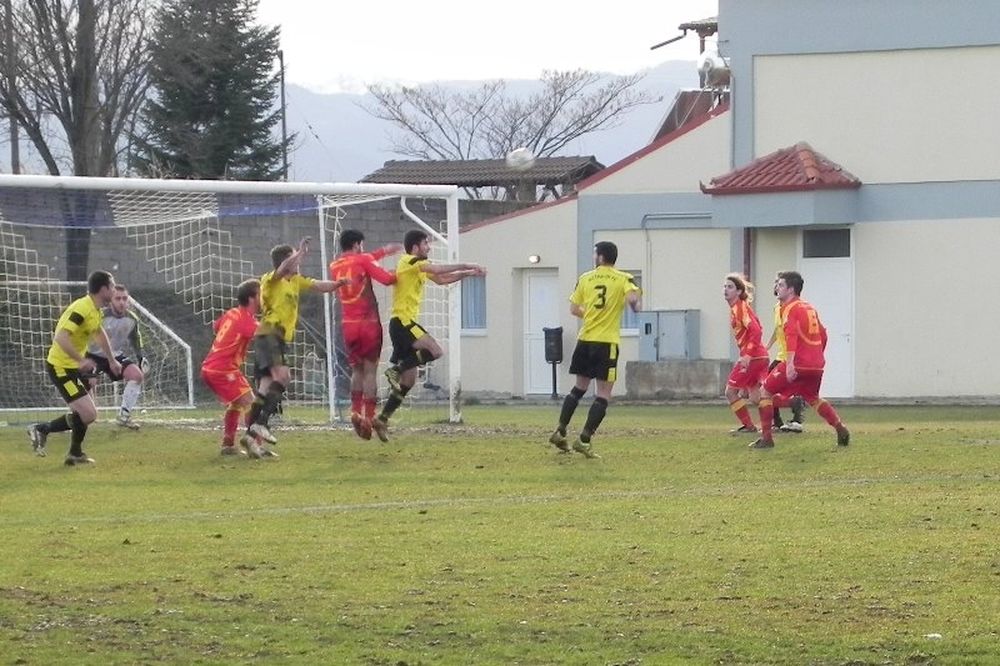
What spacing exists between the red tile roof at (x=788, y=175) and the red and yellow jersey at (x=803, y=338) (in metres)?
13.6

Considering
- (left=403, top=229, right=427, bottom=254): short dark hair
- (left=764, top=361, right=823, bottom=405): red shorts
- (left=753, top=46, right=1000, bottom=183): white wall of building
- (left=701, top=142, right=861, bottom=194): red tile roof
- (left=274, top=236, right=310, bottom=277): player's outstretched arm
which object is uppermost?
(left=753, top=46, right=1000, bottom=183): white wall of building

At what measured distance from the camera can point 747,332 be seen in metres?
20.2

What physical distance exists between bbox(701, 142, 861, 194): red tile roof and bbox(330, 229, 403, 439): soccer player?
14250 mm

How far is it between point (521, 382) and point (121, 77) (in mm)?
10400

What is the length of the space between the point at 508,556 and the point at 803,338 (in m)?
7.96

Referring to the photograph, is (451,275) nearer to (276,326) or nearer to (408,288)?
(408,288)

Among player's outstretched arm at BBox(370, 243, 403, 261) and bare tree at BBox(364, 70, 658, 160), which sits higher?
bare tree at BBox(364, 70, 658, 160)

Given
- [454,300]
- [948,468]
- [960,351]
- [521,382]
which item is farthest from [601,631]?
[521,382]

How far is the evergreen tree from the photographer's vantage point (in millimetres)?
50531

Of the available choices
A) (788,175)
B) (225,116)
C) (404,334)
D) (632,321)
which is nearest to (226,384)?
(404,334)

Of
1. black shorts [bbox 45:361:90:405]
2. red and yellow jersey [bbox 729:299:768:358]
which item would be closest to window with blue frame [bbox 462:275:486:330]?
red and yellow jersey [bbox 729:299:768:358]

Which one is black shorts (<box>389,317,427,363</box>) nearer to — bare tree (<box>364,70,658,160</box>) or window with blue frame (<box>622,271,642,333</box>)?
window with blue frame (<box>622,271,642,333</box>)

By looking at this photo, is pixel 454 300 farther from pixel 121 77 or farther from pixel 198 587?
pixel 121 77

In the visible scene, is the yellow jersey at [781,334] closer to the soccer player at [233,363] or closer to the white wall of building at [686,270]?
the soccer player at [233,363]
